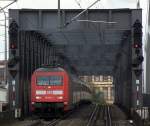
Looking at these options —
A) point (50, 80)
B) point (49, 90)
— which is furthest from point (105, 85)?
point (49, 90)

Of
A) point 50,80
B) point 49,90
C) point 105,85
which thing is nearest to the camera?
point 49,90

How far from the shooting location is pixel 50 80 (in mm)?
36281

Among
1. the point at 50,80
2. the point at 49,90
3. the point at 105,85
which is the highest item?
the point at 50,80

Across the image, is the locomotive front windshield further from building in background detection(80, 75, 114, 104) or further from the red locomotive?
building in background detection(80, 75, 114, 104)

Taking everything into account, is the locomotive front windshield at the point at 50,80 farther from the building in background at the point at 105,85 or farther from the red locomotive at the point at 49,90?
the building in background at the point at 105,85

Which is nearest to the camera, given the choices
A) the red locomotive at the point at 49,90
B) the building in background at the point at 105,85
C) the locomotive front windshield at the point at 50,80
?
the red locomotive at the point at 49,90

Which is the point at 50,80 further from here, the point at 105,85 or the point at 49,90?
the point at 105,85

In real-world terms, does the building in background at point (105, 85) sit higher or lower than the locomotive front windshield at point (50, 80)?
lower

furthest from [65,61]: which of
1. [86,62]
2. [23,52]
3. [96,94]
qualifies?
[96,94]

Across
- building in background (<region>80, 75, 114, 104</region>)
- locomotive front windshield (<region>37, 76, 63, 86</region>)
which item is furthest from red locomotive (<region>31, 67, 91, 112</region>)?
building in background (<region>80, 75, 114, 104</region>)

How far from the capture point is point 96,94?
13238 centimetres

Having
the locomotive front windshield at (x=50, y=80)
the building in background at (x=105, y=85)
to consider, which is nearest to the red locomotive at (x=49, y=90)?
the locomotive front windshield at (x=50, y=80)

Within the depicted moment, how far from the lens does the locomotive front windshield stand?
36.2 meters

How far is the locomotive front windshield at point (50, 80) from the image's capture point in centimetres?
3625
